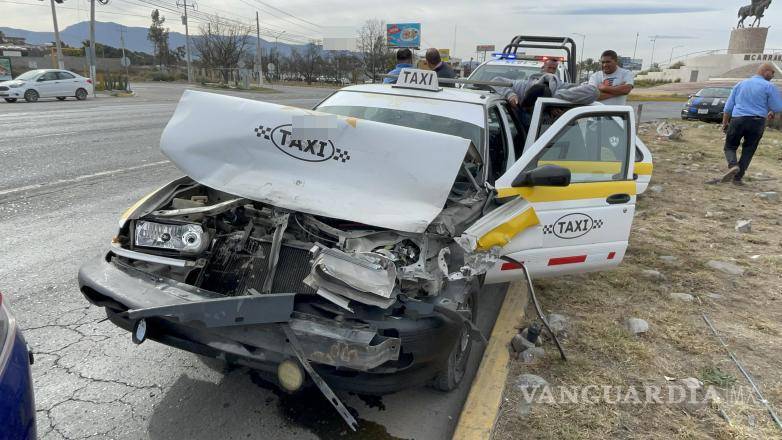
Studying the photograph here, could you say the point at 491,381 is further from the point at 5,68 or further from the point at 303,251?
the point at 5,68

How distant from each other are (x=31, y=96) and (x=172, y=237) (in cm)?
2476

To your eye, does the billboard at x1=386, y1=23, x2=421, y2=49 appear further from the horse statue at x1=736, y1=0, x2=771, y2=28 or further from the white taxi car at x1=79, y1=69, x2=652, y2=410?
the white taxi car at x1=79, y1=69, x2=652, y2=410

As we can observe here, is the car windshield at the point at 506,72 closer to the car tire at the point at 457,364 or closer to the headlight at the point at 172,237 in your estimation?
the car tire at the point at 457,364

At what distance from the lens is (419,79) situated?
4.47 metres

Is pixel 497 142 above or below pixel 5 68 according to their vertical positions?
below

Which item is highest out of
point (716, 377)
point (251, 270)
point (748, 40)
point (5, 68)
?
point (748, 40)

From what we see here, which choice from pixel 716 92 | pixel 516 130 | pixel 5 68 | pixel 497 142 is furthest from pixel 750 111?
pixel 5 68

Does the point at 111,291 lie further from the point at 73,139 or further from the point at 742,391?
the point at 73,139

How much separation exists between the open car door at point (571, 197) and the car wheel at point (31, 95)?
82.4ft

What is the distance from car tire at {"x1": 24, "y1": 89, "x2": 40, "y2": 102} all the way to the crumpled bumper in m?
24.7

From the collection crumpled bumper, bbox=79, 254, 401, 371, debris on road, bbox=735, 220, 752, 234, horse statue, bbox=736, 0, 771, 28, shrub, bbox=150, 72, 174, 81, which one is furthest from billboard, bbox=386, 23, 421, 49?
crumpled bumper, bbox=79, 254, 401, 371

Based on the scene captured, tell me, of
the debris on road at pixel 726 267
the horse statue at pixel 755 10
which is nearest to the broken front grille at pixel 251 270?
the debris on road at pixel 726 267

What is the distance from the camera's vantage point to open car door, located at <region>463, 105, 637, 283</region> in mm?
3305

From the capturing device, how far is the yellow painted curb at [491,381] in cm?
266
